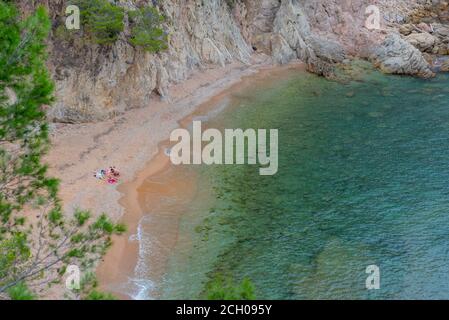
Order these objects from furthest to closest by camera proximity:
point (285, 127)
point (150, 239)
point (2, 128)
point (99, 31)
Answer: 1. point (285, 127)
2. point (99, 31)
3. point (150, 239)
4. point (2, 128)

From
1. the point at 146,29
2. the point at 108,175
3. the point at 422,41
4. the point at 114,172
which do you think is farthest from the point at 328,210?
the point at 422,41

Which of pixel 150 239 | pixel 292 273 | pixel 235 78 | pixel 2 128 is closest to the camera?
pixel 2 128

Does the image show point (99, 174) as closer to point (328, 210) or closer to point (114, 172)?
point (114, 172)

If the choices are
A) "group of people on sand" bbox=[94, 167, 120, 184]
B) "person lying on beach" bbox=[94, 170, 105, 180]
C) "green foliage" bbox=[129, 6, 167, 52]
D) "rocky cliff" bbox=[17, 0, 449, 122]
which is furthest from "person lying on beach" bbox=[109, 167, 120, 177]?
"green foliage" bbox=[129, 6, 167, 52]

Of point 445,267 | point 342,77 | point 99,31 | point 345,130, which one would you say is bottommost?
point 445,267

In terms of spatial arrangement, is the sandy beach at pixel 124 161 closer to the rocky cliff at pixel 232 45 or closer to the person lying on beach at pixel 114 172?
the person lying on beach at pixel 114 172

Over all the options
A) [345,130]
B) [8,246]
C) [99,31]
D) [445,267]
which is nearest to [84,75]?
[99,31]

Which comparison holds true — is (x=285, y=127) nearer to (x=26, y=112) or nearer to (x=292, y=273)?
(x=292, y=273)
